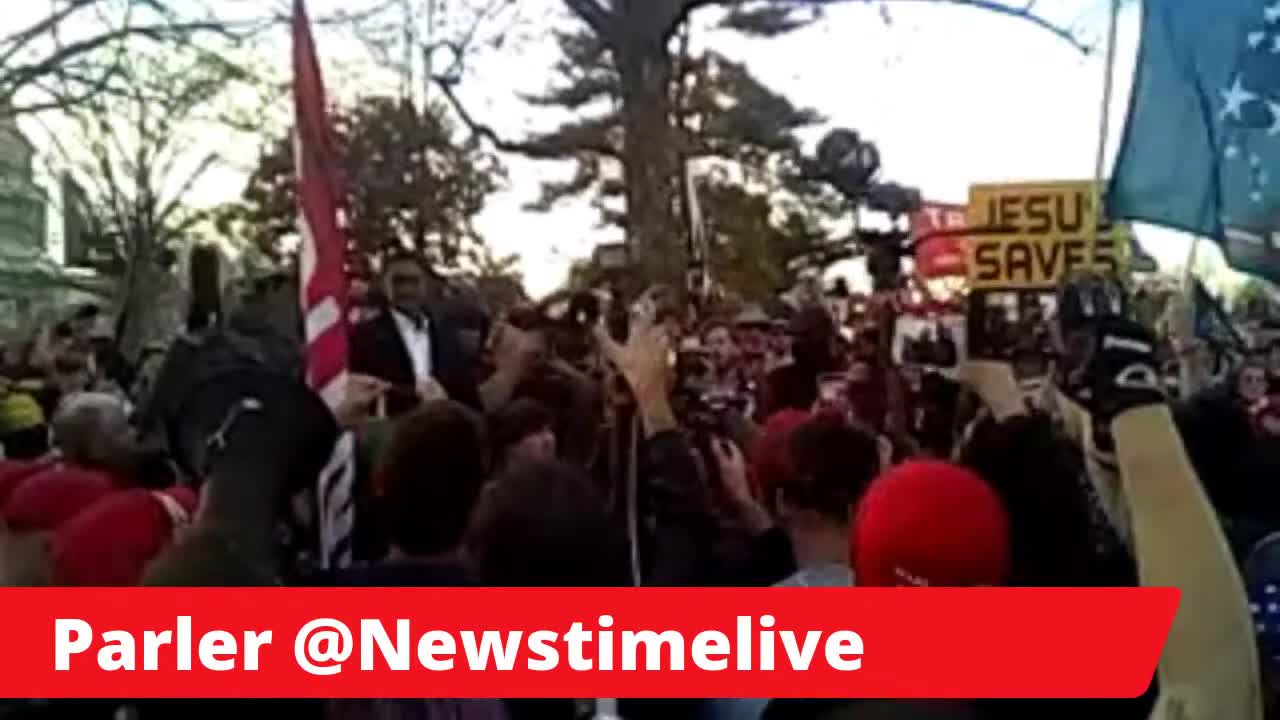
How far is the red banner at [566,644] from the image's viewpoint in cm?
329

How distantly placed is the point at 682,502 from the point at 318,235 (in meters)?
1.19

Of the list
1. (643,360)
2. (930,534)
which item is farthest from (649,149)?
(930,534)

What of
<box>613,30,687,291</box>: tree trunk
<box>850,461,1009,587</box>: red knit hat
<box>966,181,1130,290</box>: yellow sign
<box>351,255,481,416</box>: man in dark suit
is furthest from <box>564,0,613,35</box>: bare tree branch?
<box>850,461,1009,587</box>: red knit hat

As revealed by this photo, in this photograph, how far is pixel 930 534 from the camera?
3291 mm

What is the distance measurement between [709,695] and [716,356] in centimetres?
660

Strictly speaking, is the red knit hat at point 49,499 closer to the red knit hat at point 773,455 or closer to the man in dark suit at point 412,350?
the red knit hat at point 773,455

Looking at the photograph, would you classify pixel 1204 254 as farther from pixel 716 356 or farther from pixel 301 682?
pixel 301 682

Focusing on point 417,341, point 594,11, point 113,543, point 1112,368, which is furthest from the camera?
point 594,11

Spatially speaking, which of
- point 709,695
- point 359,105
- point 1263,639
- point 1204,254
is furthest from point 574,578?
point 359,105

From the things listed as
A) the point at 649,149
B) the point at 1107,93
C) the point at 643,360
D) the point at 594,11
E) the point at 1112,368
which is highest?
the point at 594,11

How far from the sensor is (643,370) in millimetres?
5547

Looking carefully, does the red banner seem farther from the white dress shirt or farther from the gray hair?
the white dress shirt

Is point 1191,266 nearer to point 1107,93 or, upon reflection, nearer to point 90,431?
point 1107,93

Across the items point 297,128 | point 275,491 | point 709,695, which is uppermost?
point 297,128
